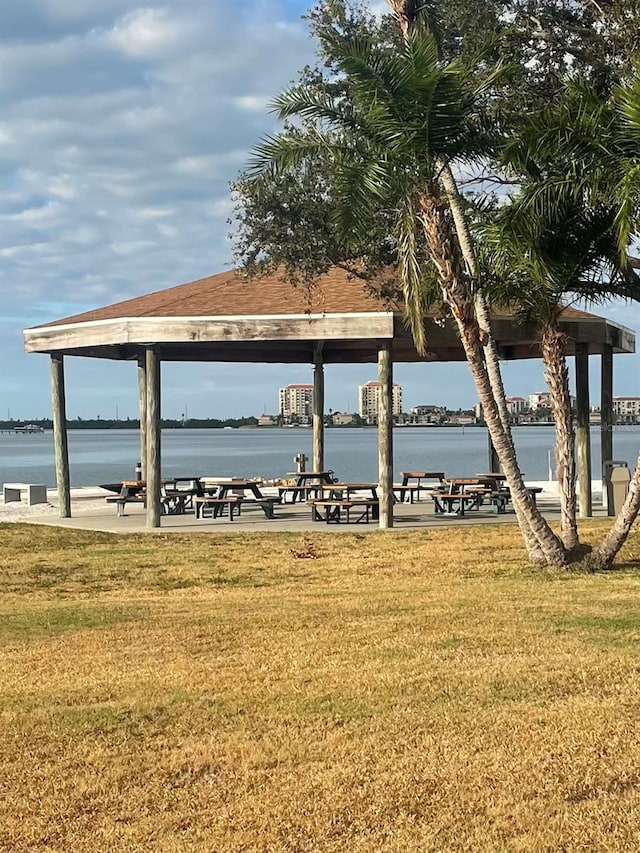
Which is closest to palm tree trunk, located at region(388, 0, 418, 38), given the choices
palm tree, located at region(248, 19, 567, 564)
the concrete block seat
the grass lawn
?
palm tree, located at region(248, 19, 567, 564)

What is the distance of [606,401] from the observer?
1761cm

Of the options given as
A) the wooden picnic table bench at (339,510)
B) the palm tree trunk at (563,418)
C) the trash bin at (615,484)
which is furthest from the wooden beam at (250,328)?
the trash bin at (615,484)

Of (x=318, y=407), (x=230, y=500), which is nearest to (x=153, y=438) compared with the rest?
(x=230, y=500)

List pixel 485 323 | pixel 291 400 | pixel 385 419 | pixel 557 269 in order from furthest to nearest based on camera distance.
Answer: pixel 291 400
pixel 385 419
pixel 485 323
pixel 557 269

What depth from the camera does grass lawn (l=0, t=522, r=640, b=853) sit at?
381cm

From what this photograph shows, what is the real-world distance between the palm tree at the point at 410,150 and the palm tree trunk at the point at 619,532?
346mm

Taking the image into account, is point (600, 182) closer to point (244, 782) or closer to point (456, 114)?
point (456, 114)

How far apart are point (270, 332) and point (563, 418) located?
5234 millimetres

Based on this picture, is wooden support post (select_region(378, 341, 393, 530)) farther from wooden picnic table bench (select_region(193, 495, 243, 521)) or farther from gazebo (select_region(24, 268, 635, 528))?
wooden picnic table bench (select_region(193, 495, 243, 521))

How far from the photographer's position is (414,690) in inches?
224

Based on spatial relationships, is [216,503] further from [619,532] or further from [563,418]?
[619,532]

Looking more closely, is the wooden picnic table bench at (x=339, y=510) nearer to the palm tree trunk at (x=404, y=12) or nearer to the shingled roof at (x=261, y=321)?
the shingled roof at (x=261, y=321)

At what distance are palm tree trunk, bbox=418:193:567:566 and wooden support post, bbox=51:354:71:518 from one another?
372 inches

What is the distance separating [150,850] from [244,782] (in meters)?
0.73
